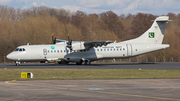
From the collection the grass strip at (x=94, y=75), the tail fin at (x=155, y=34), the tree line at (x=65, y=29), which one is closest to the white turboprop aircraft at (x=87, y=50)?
the tail fin at (x=155, y=34)

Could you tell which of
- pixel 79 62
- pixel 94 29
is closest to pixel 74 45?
pixel 79 62

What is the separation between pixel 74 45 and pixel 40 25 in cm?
2752

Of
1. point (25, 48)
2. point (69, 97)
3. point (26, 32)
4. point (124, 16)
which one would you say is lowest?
point (69, 97)

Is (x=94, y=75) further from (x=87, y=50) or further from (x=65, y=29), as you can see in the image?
(x=65, y=29)

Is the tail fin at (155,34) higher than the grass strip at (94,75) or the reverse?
higher

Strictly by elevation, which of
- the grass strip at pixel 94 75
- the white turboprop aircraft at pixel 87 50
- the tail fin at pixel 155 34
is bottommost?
the grass strip at pixel 94 75

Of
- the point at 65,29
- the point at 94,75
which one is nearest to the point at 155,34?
the point at 94,75

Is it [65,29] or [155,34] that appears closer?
[155,34]

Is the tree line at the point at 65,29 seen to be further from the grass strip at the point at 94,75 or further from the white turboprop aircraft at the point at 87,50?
the grass strip at the point at 94,75

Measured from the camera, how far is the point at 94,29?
267 feet

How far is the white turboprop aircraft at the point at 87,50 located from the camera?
36.6 metres

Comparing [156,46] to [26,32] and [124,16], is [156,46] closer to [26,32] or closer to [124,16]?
[26,32]

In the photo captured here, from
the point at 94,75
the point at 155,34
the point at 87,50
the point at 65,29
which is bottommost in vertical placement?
the point at 94,75

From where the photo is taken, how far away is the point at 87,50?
38.4 m
